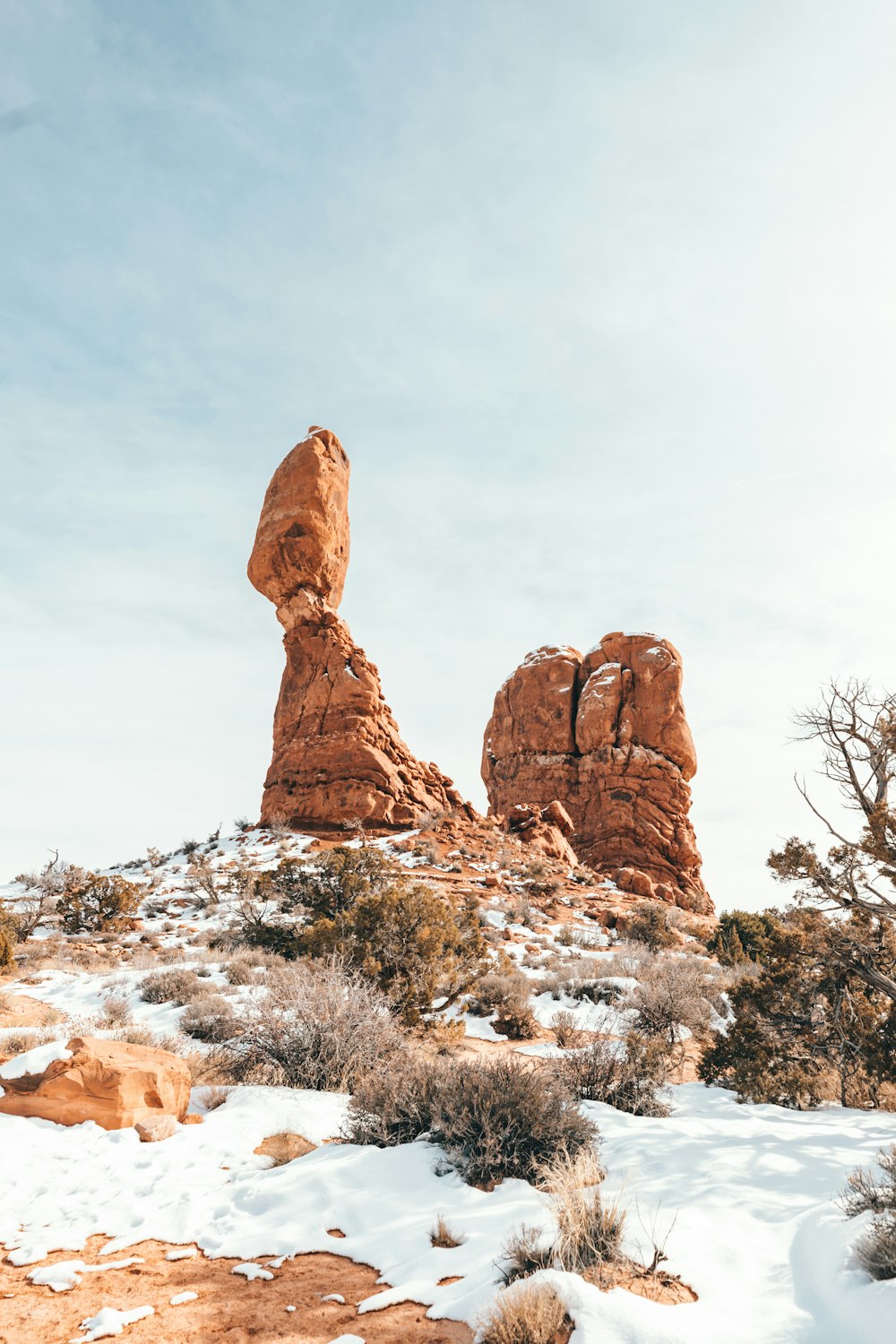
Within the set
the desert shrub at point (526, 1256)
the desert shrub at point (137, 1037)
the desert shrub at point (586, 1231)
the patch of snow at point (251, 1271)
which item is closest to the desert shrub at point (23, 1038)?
the desert shrub at point (137, 1037)

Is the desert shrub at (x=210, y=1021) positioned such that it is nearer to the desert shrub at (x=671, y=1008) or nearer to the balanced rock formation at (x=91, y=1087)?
the balanced rock formation at (x=91, y=1087)

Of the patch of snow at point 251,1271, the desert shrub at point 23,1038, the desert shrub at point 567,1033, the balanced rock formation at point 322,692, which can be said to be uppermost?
the balanced rock formation at point 322,692

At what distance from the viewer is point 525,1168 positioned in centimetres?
520

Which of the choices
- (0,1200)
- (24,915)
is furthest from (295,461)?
(0,1200)

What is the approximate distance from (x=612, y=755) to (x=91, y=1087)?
35.4 m

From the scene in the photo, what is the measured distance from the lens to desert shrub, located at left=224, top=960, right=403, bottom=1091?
25.6ft

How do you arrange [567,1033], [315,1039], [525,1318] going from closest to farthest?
[525,1318] < [315,1039] < [567,1033]

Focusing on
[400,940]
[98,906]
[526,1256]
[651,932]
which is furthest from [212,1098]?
[651,932]

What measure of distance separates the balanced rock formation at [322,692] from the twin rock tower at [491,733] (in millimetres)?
54

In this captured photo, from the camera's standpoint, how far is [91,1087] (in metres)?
6.57

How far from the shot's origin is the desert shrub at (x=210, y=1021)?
937cm

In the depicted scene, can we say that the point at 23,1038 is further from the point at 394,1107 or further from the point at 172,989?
the point at 394,1107

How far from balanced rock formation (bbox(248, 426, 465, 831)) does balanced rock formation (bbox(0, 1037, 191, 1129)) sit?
66.4 ft

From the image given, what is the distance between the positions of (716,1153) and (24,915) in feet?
64.2
